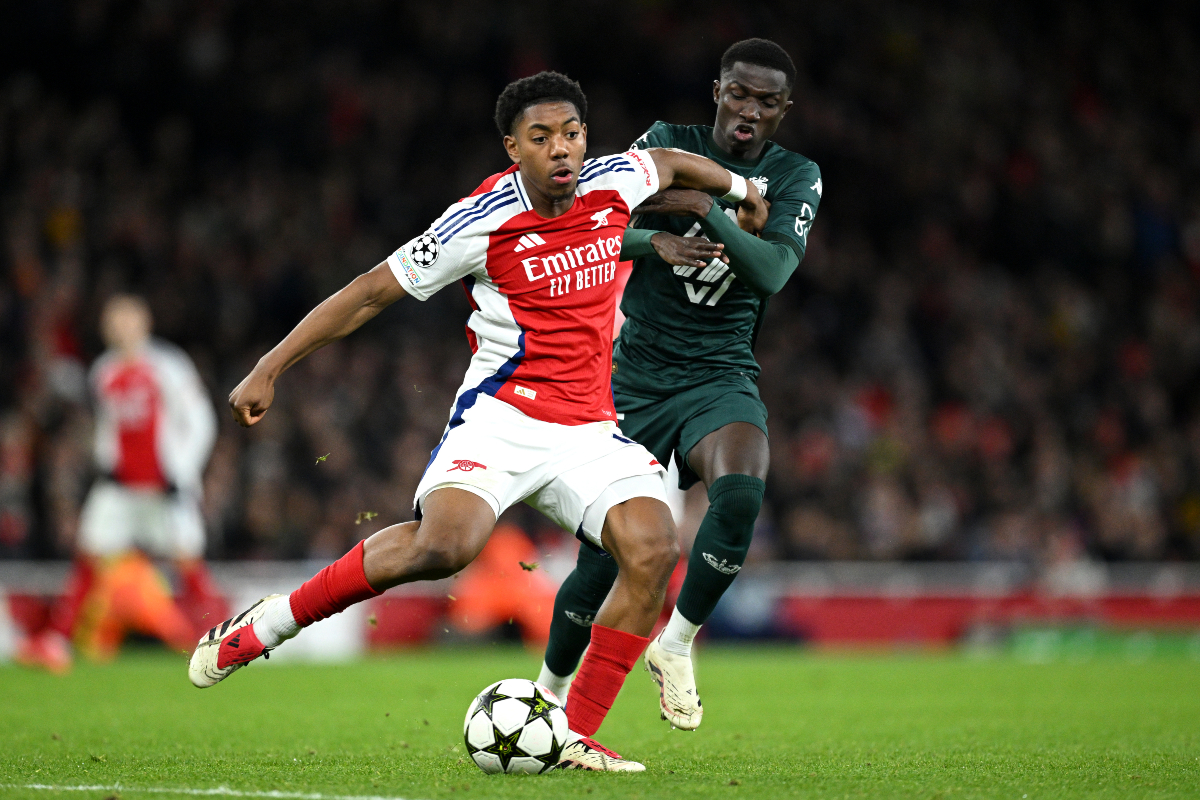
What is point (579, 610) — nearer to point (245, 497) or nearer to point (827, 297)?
point (245, 497)

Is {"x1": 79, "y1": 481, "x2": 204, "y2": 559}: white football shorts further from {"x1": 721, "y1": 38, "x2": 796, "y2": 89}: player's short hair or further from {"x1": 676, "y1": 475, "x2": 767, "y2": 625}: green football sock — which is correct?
{"x1": 721, "y1": 38, "x2": 796, "y2": 89}: player's short hair

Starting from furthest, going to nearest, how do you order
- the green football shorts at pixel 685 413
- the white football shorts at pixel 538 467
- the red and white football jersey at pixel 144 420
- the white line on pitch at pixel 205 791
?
the red and white football jersey at pixel 144 420 → the green football shorts at pixel 685 413 → the white football shorts at pixel 538 467 → the white line on pitch at pixel 205 791

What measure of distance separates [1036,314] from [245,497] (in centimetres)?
905

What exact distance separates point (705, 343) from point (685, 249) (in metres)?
0.69

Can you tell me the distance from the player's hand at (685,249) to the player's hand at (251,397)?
1426 millimetres

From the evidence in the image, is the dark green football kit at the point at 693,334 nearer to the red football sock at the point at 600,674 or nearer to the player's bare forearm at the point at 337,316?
the red football sock at the point at 600,674

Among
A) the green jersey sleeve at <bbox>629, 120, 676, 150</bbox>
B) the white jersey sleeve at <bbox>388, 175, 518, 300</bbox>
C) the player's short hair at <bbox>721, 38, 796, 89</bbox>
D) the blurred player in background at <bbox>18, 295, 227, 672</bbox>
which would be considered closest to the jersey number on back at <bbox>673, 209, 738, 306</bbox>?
the green jersey sleeve at <bbox>629, 120, 676, 150</bbox>

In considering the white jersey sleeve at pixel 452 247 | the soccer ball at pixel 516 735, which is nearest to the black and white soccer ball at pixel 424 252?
the white jersey sleeve at pixel 452 247

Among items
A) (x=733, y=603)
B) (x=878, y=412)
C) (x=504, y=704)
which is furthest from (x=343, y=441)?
(x=504, y=704)

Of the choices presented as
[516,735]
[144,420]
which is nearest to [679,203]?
[516,735]

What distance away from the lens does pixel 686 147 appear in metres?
5.46

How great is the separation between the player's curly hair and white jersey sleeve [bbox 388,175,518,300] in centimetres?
27

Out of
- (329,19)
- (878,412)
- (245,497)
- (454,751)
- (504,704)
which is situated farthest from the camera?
(329,19)

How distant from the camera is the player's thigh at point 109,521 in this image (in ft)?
32.7
